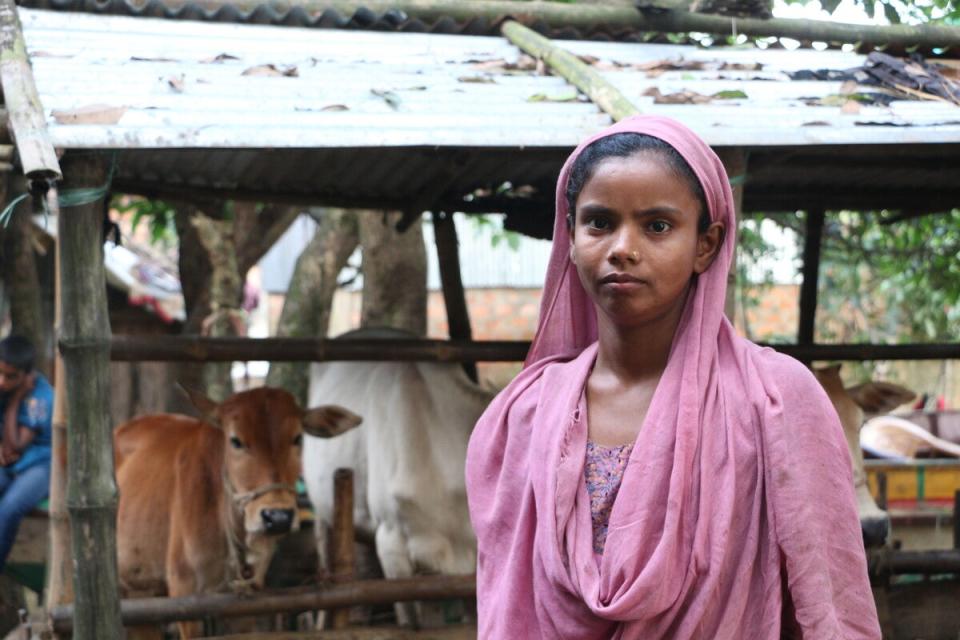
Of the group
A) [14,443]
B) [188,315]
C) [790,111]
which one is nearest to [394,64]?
[790,111]

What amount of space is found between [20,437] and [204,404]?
62.8 inches

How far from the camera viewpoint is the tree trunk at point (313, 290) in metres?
9.13

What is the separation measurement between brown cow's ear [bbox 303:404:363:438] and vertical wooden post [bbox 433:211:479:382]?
1.11m

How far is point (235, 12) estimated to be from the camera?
543 centimetres

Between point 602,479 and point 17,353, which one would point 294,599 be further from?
point 602,479

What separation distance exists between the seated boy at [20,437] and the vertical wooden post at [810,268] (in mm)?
3985

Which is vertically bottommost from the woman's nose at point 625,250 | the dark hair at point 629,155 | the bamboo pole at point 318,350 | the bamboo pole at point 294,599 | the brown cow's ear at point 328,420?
the bamboo pole at point 294,599

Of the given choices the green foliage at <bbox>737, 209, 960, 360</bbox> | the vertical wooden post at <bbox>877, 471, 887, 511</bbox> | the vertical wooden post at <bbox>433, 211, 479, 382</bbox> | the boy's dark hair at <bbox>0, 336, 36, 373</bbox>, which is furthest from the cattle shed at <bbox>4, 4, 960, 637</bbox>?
the green foliage at <bbox>737, 209, 960, 360</bbox>

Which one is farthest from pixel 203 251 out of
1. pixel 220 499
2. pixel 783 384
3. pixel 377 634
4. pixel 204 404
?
pixel 783 384

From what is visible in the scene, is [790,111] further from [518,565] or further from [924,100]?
[518,565]

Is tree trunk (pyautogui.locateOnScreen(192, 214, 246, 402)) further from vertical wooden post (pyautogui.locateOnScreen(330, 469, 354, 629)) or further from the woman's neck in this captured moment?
the woman's neck

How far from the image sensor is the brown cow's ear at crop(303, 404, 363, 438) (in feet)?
18.7

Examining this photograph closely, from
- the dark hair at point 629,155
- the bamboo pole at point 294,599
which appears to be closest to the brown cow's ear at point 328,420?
the bamboo pole at point 294,599

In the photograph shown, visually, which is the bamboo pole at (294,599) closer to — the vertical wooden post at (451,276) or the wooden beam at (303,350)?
the wooden beam at (303,350)
